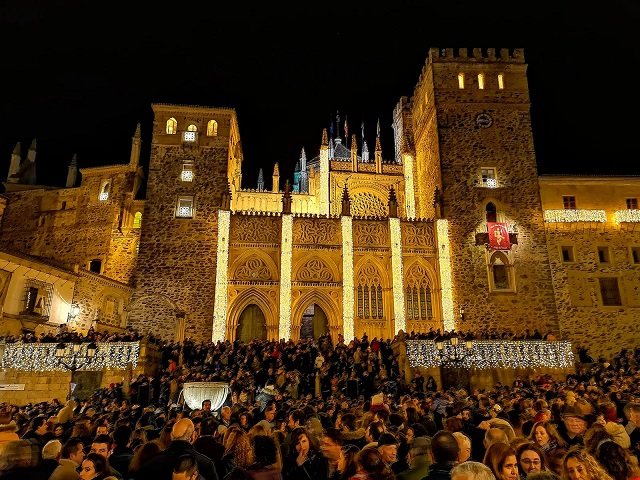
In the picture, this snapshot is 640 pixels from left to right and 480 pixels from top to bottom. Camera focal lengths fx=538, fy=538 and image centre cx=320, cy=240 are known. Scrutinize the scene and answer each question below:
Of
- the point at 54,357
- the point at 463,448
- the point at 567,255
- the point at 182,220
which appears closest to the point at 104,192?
the point at 182,220

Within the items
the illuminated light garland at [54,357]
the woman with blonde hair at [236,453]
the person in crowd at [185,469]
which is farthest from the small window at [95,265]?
the person in crowd at [185,469]

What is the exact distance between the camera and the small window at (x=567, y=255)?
31.0 meters

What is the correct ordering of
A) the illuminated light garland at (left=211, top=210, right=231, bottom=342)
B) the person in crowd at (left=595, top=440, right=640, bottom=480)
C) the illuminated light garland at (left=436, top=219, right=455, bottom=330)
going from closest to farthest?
the person in crowd at (left=595, top=440, right=640, bottom=480), the illuminated light garland at (left=211, top=210, right=231, bottom=342), the illuminated light garland at (left=436, top=219, right=455, bottom=330)

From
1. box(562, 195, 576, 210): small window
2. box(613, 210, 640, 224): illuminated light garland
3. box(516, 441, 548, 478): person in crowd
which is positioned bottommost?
box(516, 441, 548, 478): person in crowd

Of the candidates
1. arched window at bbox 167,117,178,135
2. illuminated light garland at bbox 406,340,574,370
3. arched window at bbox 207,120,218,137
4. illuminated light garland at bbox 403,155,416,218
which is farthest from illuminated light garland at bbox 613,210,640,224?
arched window at bbox 167,117,178,135

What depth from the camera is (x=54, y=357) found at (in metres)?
20.7

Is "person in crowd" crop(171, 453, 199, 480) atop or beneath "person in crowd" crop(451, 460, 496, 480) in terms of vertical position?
beneath

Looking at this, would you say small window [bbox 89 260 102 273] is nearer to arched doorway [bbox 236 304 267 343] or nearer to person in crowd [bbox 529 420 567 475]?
arched doorway [bbox 236 304 267 343]

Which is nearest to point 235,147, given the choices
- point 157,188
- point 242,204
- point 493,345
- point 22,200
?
point 242,204

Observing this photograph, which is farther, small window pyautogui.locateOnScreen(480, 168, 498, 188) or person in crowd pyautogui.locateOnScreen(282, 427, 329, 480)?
small window pyautogui.locateOnScreen(480, 168, 498, 188)

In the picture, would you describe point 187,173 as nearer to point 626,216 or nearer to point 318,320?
point 318,320

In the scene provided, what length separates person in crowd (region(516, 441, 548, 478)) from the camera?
4.59 m

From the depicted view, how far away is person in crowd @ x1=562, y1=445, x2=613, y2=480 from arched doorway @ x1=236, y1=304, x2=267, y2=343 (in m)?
25.4

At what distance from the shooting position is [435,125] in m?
33.6
